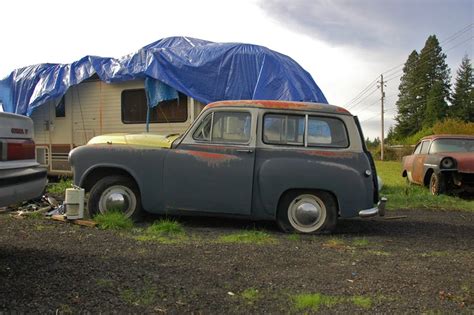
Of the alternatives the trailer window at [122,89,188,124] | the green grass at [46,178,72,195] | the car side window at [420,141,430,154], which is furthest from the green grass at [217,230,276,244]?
the car side window at [420,141,430,154]

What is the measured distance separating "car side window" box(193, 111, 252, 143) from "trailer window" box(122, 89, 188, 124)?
3.65 metres

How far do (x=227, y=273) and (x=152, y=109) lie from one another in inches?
262

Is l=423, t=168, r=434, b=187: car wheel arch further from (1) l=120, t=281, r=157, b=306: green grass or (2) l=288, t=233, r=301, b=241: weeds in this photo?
(1) l=120, t=281, r=157, b=306: green grass

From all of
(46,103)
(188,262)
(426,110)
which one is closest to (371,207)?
(188,262)

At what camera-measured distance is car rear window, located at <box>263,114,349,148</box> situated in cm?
649

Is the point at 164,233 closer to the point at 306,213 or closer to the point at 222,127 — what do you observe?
the point at 222,127

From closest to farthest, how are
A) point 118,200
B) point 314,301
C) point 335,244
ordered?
point 314,301 < point 335,244 < point 118,200

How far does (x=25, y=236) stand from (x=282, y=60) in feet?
22.3

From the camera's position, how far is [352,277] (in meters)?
4.21

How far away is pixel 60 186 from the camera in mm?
10375

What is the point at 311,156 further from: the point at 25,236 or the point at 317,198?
the point at 25,236

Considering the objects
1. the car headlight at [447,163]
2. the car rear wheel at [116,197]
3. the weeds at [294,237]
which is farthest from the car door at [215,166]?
the car headlight at [447,163]

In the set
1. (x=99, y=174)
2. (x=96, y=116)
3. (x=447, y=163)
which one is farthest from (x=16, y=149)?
(x=447, y=163)

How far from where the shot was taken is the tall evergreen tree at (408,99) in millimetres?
74250
